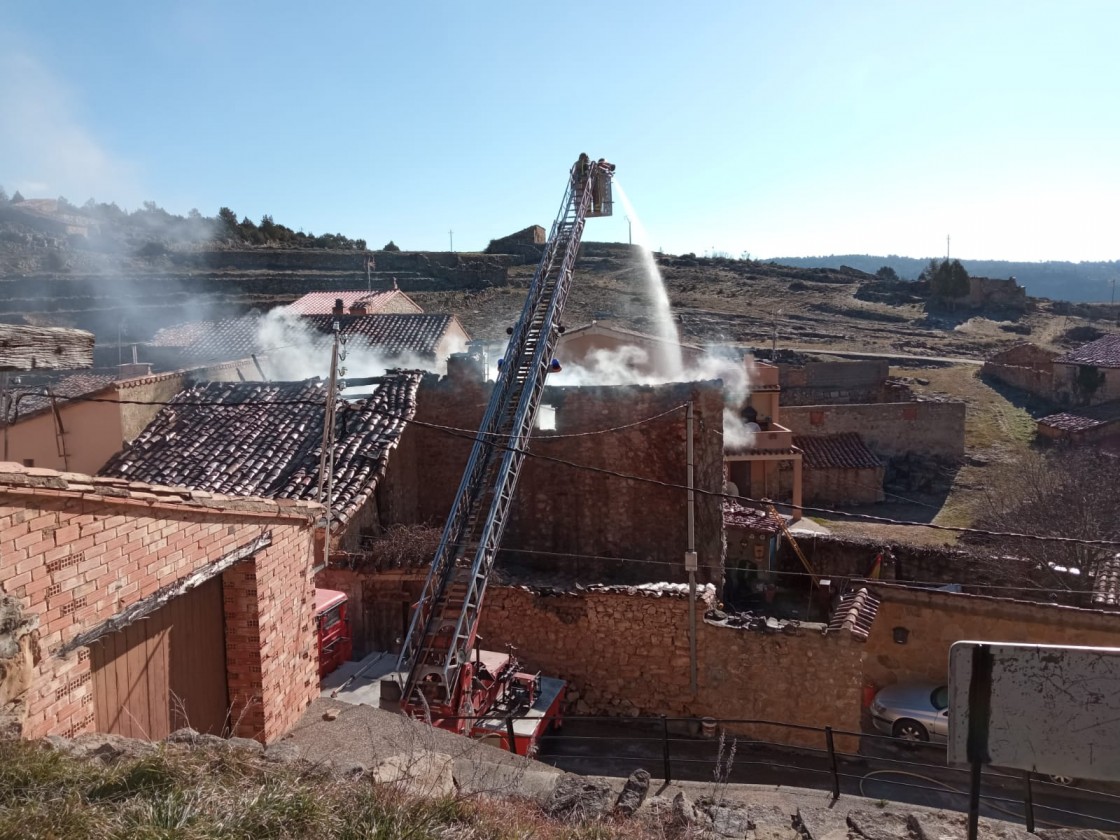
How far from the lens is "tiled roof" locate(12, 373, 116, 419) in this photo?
48.3 feet

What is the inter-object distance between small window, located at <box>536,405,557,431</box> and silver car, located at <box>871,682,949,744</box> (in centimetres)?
688

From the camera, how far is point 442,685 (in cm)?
948

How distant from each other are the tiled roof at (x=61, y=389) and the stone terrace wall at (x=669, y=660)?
8.27 meters

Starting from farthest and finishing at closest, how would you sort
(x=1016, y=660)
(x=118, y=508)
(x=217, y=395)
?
(x=217, y=395), (x=118, y=508), (x=1016, y=660)

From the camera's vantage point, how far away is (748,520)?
17.0 metres

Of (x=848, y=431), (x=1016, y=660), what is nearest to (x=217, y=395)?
(x=1016, y=660)

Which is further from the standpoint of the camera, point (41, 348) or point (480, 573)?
point (480, 573)

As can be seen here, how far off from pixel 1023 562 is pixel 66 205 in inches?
4054

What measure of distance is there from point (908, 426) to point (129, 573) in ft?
100

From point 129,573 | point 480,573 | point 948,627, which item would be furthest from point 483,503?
point 948,627

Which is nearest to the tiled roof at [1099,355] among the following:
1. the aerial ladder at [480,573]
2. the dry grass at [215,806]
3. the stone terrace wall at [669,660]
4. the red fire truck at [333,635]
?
the aerial ladder at [480,573]

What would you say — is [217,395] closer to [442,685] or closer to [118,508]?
[442,685]

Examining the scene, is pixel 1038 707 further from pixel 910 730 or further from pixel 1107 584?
pixel 1107 584

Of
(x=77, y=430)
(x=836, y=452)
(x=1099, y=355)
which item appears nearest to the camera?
(x=77, y=430)
